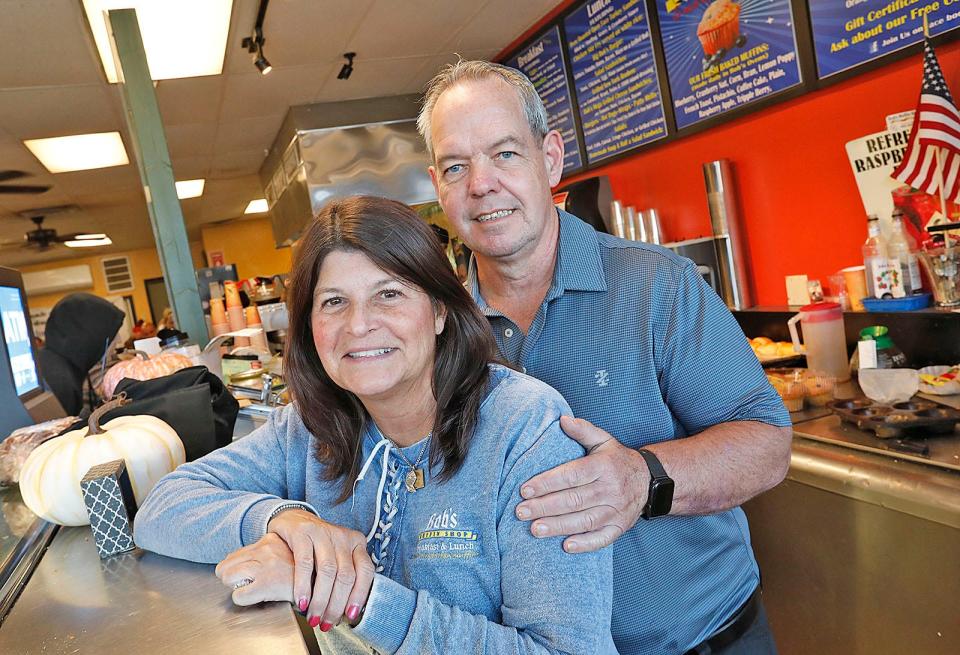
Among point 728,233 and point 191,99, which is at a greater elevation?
point 191,99

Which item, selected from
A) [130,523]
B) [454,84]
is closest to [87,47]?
[454,84]

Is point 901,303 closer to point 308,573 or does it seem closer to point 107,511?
point 308,573

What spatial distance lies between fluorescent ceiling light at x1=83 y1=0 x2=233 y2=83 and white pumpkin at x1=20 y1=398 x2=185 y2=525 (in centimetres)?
266

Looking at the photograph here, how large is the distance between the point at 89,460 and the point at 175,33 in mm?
3118

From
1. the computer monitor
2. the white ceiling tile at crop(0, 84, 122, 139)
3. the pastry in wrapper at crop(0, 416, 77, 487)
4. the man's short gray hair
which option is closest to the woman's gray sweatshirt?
the pastry in wrapper at crop(0, 416, 77, 487)

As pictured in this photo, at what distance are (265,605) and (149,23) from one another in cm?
345

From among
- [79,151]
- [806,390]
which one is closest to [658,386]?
[806,390]

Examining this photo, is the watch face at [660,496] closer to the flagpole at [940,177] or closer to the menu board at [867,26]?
the flagpole at [940,177]

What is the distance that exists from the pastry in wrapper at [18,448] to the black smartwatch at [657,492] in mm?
1175

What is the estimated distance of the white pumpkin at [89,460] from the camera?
1161 millimetres

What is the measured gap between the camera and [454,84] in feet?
5.21

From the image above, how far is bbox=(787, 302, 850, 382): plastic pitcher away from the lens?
8.48ft

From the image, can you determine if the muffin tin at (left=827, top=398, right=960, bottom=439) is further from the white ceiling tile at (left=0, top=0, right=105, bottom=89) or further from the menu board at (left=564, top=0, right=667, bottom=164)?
the white ceiling tile at (left=0, top=0, right=105, bottom=89)

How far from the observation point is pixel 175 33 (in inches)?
145
